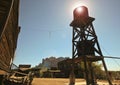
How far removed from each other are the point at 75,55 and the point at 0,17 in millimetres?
11001

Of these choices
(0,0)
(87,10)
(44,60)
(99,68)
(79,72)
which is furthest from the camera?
(44,60)

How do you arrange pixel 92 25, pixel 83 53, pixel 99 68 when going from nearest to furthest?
pixel 83 53 < pixel 92 25 < pixel 99 68

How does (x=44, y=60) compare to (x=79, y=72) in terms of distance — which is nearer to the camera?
(x=79, y=72)

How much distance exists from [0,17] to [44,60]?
113938 millimetres

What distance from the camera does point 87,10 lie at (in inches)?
650

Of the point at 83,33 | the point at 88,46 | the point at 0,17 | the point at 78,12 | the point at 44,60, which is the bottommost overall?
the point at 0,17

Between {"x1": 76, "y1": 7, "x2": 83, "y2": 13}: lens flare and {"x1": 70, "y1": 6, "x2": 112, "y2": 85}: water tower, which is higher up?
{"x1": 76, "y1": 7, "x2": 83, "y2": 13}: lens flare

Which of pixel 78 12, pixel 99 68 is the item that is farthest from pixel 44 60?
pixel 78 12

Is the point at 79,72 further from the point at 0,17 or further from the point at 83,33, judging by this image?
the point at 0,17

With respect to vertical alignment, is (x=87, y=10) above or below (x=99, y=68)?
above

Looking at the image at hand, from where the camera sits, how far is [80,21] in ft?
51.4

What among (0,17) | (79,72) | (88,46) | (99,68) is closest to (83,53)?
(88,46)

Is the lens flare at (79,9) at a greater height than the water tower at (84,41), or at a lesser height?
greater

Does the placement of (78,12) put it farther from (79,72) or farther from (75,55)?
(79,72)
